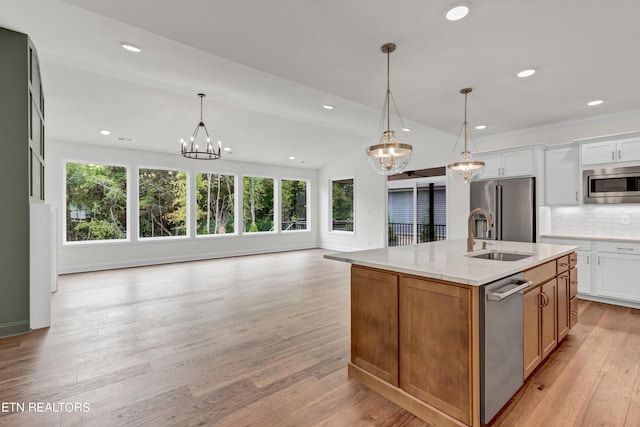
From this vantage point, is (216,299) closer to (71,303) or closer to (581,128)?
(71,303)

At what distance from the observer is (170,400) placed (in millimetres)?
2098

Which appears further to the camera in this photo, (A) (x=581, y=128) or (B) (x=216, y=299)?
(A) (x=581, y=128)

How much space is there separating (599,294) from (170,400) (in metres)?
5.20

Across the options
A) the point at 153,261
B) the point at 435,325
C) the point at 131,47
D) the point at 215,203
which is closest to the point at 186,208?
the point at 215,203

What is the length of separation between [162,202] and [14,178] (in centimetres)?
439

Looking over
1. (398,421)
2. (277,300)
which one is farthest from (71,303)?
(398,421)

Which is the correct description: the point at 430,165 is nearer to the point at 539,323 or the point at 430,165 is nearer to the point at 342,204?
the point at 342,204

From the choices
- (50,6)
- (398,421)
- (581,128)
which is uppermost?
(50,6)

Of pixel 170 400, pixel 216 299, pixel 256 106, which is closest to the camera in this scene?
pixel 170 400

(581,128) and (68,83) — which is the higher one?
(68,83)

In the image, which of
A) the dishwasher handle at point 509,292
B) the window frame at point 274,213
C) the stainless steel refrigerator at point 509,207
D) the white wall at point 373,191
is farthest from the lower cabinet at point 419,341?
the window frame at point 274,213

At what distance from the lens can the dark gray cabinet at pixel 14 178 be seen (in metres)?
3.14

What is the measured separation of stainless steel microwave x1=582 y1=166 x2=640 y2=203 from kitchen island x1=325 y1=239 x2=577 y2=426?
2633 mm

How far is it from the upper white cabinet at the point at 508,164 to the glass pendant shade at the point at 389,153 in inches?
120
